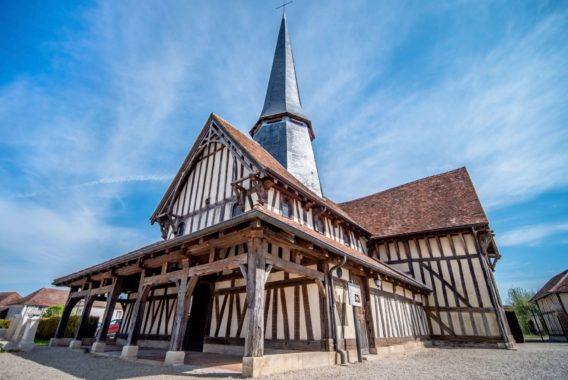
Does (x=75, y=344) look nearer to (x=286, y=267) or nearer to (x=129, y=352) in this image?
(x=129, y=352)

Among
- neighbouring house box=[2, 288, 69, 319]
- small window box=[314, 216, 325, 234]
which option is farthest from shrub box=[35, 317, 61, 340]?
small window box=[314, 216, 325, 234]

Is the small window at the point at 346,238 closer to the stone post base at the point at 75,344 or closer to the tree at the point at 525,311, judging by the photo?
the stone post base at the point at 75,344

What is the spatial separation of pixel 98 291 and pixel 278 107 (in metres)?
11.1

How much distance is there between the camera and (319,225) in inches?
367

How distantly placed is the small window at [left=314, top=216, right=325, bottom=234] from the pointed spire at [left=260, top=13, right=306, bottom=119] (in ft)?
22.2

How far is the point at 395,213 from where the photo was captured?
13875 millimetres

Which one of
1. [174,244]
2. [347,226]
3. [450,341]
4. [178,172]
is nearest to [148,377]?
[174,244]

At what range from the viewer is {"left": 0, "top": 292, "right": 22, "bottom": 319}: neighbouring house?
28203 mm

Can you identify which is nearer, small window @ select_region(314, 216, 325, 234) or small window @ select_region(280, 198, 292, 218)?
small window @ select_region(280, 198, 292, 218)

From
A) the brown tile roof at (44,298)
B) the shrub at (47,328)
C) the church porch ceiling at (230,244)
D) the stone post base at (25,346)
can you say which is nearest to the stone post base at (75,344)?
the stone post base at (25,346)

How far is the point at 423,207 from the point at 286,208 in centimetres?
843

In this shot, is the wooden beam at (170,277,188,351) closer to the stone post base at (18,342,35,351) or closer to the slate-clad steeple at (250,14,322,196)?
the stone post base at (18,342,35,351)

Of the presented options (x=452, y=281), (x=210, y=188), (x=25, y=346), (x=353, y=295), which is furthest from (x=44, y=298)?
(x=452, y=281)

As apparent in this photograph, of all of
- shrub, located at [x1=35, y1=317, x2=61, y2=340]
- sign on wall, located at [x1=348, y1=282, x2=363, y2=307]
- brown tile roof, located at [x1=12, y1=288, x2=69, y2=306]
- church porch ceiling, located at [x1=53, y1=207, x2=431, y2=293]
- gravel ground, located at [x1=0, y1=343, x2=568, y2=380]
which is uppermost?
brown tile roof, located at [x1=12, y1=288, x2=69, y2=306]
